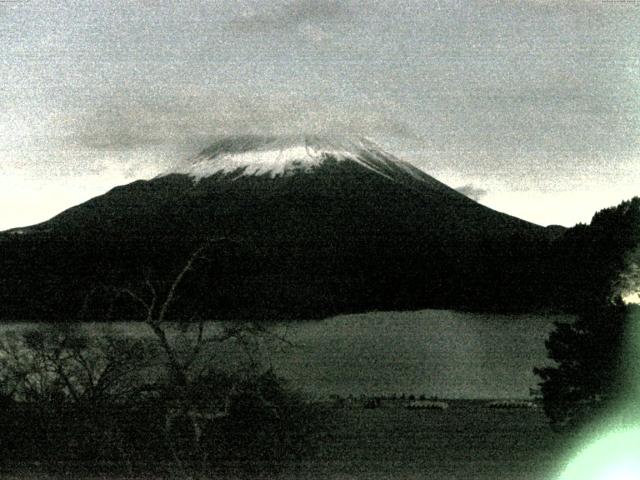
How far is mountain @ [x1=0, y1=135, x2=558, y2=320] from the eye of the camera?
10391 mm

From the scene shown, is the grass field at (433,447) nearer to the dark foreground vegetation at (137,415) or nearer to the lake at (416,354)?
the dark foreground vegetation at (137,415)

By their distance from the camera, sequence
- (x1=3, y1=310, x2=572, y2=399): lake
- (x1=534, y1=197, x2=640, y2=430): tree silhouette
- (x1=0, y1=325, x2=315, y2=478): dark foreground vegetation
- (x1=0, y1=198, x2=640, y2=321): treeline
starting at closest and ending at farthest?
1. (x1=0, y1=325, x2=315, y2=478): dark foreground vegetation
2. (x1=534, y1=197, x2=640, y2=430): tree silhouette
3. (x1=0, y1=198, x2=640, y2=321): treeline
4. (x1=3, y1=310, x2=572, y2=399): lake

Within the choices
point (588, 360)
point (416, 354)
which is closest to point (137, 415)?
point (588, 360)

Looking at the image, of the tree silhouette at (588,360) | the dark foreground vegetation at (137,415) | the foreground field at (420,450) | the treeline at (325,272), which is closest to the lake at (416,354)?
the treeline at (325,272)

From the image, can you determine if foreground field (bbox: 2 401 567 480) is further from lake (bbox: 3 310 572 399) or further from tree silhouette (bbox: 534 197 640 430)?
lake (bbox: 3 310 572 399)

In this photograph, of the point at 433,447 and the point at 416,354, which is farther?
the point at 416,354

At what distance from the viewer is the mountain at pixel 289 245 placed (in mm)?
10391

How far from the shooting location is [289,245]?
84.8 ft

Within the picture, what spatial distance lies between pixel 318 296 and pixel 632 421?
1467 centimetres

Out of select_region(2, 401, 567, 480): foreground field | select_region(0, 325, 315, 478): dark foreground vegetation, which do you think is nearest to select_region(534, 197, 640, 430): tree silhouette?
select_region(2, 401, 567, 480): foreground field

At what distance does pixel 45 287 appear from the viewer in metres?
9.77

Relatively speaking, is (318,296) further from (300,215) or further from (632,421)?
(300,215)

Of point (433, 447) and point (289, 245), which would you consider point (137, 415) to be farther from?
point (289, 245)

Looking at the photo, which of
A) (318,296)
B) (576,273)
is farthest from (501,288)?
(576,273)
